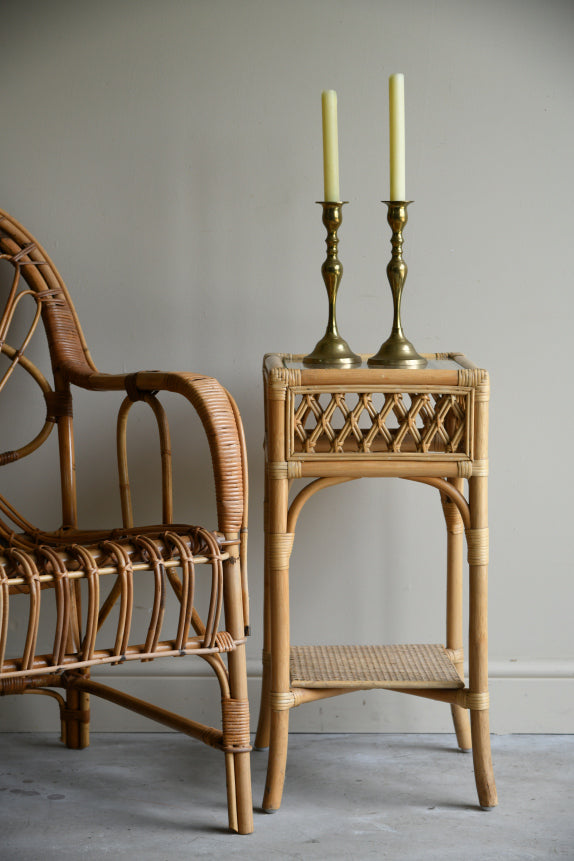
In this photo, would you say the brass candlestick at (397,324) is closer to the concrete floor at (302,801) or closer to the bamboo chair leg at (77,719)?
the concrete floor at (302,801)

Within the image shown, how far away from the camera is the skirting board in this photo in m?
1.71

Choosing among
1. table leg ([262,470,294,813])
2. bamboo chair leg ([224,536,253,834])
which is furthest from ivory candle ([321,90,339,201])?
bamboo chair leg ([224,536,253,834])

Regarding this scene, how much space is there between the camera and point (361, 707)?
5.65 feet

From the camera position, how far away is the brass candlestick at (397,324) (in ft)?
4.63

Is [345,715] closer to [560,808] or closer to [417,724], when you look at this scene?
[417,724]

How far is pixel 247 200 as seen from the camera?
171 centimetres

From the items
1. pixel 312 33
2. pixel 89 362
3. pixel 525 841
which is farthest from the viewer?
pixel 312 33

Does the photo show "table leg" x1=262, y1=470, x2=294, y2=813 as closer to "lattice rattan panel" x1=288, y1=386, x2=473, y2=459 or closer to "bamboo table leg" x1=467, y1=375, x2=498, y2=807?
"lattice rattan panel" x1=288, y1=386, x2=473, y2=459

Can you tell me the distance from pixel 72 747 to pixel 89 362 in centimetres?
72

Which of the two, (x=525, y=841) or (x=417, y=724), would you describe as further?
(x=417, y=724)

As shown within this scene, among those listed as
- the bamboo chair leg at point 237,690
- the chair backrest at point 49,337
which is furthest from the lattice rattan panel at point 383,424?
the chair backrest at point 49,337

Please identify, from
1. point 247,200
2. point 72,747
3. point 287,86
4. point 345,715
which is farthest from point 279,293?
point 72,747

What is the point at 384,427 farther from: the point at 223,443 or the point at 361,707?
the point at 361,707

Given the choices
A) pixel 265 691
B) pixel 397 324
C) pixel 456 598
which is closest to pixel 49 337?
pixel 397 324
